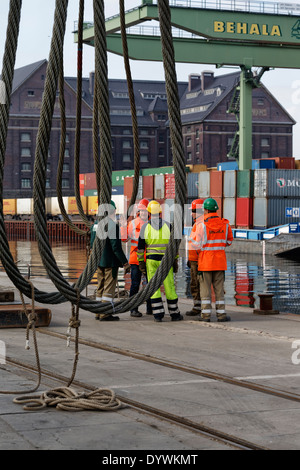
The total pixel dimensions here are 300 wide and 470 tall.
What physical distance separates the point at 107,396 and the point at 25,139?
87.6m

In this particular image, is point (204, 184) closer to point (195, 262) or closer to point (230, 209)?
point (230, 209)

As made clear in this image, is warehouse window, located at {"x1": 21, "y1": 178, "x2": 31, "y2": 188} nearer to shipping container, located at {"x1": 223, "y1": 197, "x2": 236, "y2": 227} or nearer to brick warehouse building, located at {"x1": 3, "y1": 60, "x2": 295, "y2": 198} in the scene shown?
brick warehouse building, located at {"x1": 3, "y1": 60, "x2": 295, "y2": 198}

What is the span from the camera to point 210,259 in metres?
11.5

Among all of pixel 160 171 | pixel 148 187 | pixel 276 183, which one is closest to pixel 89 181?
pixel 160 171

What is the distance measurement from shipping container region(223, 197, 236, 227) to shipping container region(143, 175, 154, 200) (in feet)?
28.6

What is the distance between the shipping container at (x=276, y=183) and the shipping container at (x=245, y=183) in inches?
12.4

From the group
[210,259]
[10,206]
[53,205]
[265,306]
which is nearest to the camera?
[210,259]

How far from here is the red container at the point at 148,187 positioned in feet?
190

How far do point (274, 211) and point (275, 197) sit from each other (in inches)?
34.3

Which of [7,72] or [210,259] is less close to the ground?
[7,72]

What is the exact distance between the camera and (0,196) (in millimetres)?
4754

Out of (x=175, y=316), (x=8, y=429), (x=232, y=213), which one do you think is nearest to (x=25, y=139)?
(x=232, y=213)

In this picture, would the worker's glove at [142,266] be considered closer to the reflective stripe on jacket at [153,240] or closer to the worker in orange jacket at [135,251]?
the reflective stripe on jacket at [153,240]

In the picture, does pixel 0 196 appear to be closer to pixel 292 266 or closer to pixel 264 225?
pixel 292 266
